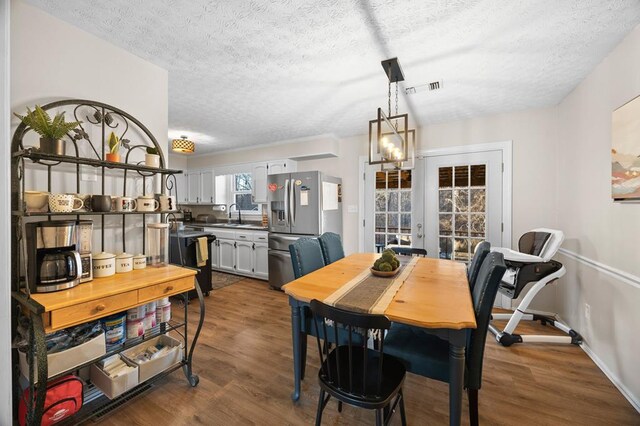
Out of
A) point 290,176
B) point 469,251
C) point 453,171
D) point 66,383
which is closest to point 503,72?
point 453,171

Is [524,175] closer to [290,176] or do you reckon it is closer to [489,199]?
[489,199]

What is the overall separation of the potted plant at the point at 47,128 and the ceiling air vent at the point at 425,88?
2.63 meters

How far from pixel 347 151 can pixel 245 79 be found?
88.8 inches

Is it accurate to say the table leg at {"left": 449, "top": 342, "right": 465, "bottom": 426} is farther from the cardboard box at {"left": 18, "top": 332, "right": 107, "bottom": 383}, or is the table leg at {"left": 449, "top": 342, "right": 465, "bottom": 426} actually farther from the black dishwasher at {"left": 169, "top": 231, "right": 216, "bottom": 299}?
the black dishwasher at {"left": 169, "top": 231, "right": 216, "bottom": 299}

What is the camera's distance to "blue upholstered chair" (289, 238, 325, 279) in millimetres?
2113

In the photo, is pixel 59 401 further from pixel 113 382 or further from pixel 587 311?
pixel 587 311

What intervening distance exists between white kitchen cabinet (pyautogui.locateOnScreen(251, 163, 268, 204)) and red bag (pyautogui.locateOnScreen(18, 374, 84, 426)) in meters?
3.65

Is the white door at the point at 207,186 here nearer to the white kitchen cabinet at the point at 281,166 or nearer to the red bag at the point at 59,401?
the white kitchen cabinet at the point at 281,166

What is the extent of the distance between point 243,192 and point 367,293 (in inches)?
173

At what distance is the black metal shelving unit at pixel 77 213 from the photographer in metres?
1.30

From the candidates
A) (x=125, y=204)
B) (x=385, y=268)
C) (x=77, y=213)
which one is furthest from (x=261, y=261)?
(x=77, y=213)

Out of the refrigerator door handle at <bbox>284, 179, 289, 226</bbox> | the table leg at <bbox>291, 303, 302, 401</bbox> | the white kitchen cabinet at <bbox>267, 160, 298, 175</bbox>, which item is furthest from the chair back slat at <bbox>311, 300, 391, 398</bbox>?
the white kitchen cabinet at <bbox>267, 160, 298, 175</bbox>

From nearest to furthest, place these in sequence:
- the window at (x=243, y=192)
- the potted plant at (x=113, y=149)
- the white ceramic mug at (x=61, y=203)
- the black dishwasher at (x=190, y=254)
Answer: the white ceramic mug at (x=61, y=203)
the potted plant at (x=113, y=149)
the black dishwasher at (x=190, y=254)
the window at (x=243, y=192)

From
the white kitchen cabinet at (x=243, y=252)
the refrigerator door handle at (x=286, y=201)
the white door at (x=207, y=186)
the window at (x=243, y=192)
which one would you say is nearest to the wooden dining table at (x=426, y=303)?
the refrigerator door handle at (x=286, y=201)
